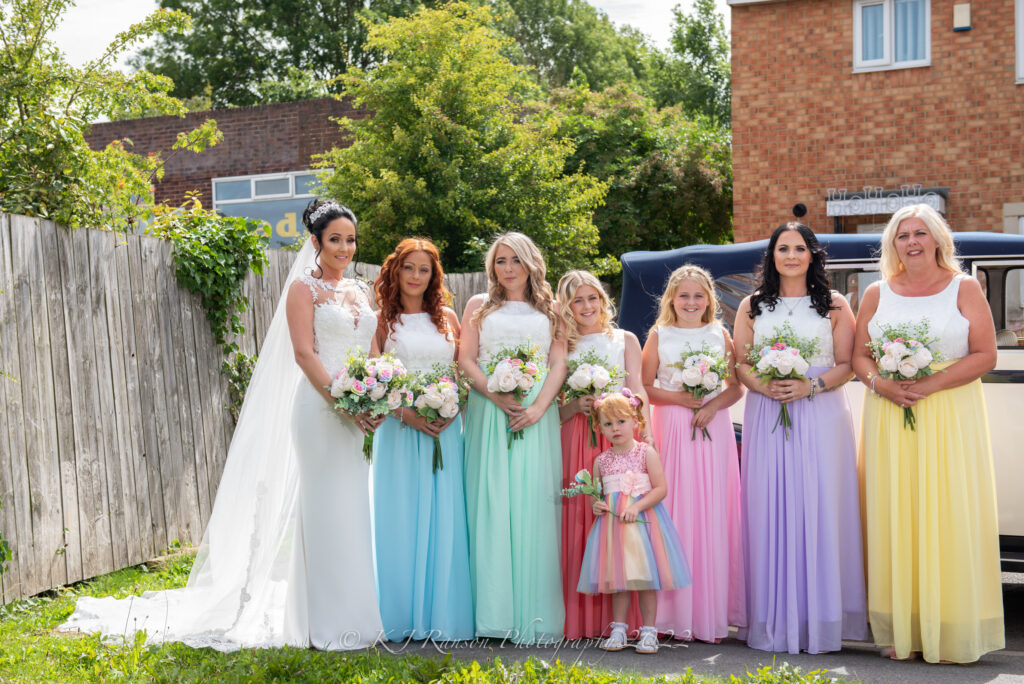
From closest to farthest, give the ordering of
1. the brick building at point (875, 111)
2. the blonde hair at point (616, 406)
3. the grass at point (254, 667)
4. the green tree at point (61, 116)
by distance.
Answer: the grass at point (254, 667), the blonde hair at point (616, 406), the green tree at point (61, 116), the brick building at point (875, 111)

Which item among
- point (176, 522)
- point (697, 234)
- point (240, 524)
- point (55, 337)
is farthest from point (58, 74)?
point (697, 234)

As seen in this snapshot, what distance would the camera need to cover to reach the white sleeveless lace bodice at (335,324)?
18.1 feet

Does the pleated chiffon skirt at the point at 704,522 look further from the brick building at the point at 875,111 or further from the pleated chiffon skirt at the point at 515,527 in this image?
the brick building at the point at 875,111

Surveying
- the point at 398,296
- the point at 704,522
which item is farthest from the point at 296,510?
the point at 704,522

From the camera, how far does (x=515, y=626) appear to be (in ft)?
17.8

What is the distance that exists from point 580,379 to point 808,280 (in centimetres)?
142

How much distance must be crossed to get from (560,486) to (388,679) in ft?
5.11

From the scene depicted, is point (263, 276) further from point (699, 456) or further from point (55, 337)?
point (699, 456)

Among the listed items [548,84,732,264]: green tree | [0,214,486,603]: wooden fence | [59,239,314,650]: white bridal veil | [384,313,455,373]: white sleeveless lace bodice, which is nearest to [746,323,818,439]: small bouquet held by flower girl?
[384,313,455,373]: white sleeveless lace bodice

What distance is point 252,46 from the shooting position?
37.1 m

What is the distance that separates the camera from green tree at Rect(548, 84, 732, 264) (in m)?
19.2

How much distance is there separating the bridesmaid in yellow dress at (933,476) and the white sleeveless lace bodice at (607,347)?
4.31ft

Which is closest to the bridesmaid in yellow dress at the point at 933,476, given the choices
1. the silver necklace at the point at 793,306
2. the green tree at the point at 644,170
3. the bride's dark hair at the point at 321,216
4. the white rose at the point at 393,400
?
the silver necklace at the point at 793,306

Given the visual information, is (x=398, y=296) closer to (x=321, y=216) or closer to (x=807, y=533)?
(x=321, y=216)
